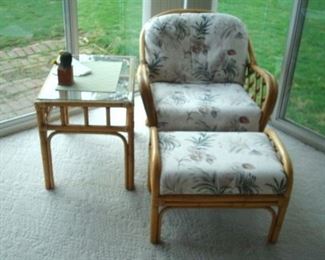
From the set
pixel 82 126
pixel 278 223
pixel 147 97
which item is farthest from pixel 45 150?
pixel 278 223

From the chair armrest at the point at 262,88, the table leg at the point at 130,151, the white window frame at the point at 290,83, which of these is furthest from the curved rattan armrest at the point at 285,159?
the white window frame at the point at 290,83

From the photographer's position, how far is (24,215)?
6.33 ft

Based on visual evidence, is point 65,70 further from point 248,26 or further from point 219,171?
point 248,26

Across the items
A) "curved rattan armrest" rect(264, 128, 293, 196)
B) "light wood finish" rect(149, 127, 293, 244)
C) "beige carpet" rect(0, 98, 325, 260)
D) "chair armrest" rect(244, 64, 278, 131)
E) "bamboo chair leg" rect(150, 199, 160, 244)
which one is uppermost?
"chair armrest" rect(244, 64, 278, 131)

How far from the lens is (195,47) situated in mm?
2352

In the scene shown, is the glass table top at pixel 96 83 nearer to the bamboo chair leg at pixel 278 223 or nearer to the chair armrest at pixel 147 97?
the chair armrest at pixel 147 97

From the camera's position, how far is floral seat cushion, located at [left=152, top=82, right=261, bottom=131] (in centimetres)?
204

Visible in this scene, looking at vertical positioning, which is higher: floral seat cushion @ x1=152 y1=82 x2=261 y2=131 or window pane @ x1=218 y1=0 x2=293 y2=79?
window pane @ x1=218 y1=0 x2=293 y2=79

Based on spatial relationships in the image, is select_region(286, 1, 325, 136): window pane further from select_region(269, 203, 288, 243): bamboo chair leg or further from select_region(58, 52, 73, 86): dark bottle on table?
select_region(58, 52, 73, 86): dark bottle on table

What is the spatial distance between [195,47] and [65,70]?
793mm

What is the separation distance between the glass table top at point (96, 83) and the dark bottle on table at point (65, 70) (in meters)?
0.03

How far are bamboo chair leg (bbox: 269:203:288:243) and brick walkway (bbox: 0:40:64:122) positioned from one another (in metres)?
1.71

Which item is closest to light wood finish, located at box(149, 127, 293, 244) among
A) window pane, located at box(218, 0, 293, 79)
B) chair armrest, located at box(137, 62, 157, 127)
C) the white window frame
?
chair armrest, located at box(137, 62, 157, 127)

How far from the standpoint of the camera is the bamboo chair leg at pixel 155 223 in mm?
1672
